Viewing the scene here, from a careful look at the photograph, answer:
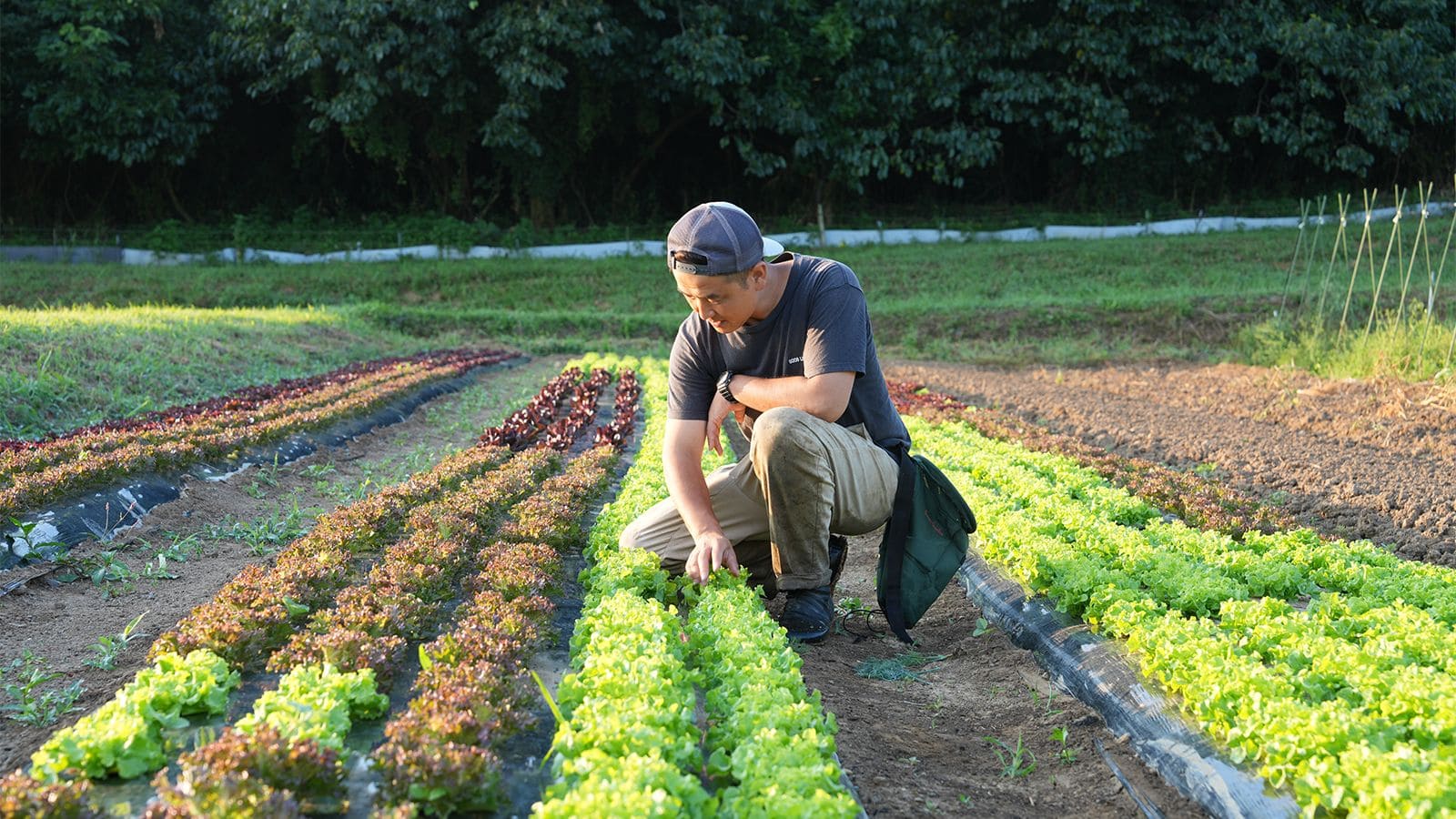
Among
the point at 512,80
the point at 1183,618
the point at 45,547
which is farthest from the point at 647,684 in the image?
the point at 512,80

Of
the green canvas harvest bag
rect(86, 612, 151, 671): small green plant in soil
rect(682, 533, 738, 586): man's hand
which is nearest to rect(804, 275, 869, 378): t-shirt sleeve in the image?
the green canvas harvest bag

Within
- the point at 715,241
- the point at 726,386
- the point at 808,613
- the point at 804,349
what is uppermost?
the point at 715,241

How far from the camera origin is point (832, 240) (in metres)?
27.1

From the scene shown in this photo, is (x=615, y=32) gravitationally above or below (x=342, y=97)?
above

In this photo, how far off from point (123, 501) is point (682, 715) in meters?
4.10

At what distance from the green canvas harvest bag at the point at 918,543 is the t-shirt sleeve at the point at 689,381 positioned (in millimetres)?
813

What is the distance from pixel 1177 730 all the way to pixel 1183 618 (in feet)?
2.51

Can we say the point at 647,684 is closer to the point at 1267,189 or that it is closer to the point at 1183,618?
the point at 1183,618

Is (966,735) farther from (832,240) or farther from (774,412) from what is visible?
(832,240)

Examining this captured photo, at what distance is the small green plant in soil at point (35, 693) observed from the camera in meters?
3.39

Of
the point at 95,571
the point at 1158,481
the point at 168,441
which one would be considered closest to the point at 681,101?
the point at 168,441

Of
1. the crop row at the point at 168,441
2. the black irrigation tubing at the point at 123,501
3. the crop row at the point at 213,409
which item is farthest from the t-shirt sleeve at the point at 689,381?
the crop row at the point at 213,409

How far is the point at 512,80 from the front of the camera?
2330 centimetres

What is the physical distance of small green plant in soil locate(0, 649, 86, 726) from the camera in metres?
3.39
